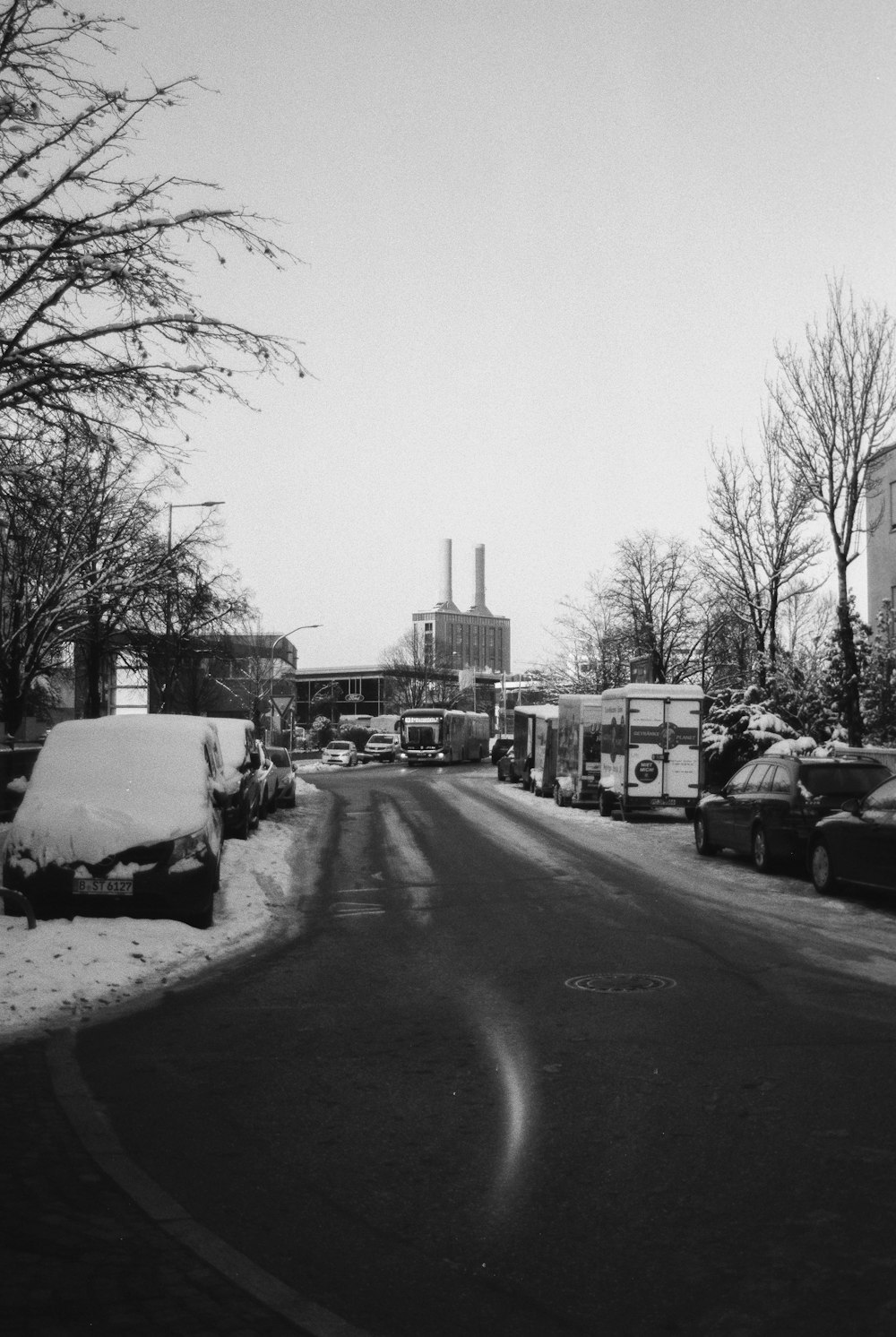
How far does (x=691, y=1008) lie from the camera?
8430 mm

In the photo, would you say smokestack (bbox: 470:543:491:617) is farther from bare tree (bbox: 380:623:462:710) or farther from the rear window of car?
the rear window of car

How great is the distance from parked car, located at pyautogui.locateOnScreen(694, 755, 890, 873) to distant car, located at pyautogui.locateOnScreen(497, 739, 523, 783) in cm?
2747

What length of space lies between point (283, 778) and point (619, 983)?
66.6ft

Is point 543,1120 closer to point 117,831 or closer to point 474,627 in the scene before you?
point 117,831

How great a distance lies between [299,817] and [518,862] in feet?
32.5

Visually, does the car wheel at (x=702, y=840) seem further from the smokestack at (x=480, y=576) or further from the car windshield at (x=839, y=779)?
the smokestack at (x=480, y=576)

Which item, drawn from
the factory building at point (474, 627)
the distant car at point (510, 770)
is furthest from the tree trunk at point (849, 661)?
the factory building at point (474, 627)

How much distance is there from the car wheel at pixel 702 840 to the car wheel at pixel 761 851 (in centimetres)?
211

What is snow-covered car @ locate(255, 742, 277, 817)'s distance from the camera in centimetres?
2340

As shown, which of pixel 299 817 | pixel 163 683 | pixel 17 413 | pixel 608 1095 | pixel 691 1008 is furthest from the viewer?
pixel 163 683

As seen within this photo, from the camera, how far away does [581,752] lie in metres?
31.9

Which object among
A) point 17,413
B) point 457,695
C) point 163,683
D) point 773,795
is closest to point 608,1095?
point 17,413

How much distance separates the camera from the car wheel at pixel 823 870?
1473cm

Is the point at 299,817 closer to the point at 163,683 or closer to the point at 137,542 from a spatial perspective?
the point at 137,542
